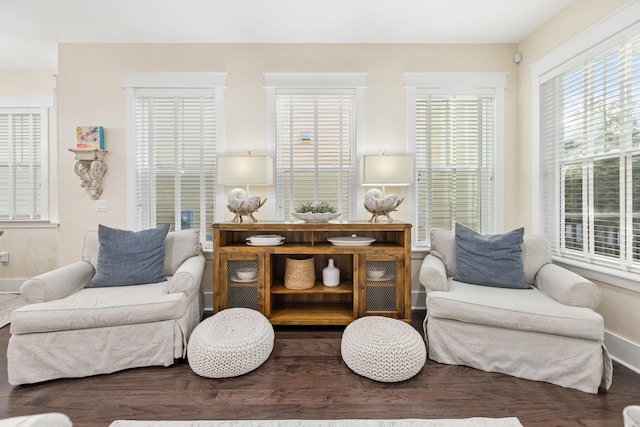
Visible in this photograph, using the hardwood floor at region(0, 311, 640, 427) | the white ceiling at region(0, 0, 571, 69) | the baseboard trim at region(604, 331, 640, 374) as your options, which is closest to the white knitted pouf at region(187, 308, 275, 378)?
the hardwood floor at region(0, 311, 640, 427)

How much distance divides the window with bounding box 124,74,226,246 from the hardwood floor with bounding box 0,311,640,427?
5.03 ft

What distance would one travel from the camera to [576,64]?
95.1 inches

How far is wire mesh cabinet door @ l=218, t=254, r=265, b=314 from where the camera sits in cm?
261

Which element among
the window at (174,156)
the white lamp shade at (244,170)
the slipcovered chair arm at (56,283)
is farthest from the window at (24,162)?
the white lamp shade at (244,170)

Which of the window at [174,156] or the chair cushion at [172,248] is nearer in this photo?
the chair cushion at [172,248]

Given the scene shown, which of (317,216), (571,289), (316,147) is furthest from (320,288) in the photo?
(571,289)

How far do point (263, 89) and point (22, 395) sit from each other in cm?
287

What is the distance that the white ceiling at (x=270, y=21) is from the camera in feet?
8.14

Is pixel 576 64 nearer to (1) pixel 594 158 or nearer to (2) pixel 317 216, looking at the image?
(1) pixel 594 158

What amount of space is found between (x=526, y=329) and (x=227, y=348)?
1827 millimetres

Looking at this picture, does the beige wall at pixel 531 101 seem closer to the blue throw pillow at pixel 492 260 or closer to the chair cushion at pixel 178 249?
the blue throw pillow at pixel 492 260

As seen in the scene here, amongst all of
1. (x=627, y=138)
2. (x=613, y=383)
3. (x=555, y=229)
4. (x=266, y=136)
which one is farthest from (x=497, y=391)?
(x=266, y=136)

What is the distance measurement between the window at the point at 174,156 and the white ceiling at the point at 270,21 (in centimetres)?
55

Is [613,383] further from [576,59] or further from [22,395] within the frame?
[22,395]
